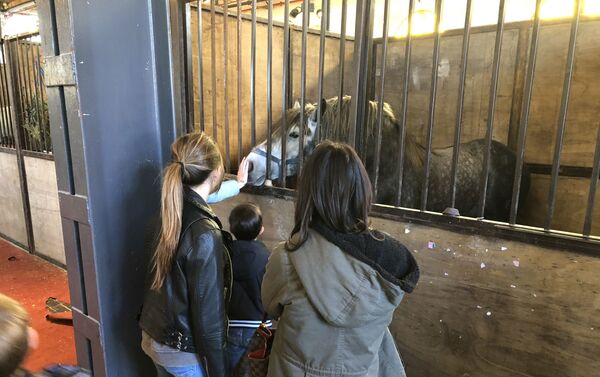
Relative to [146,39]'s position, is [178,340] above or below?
below

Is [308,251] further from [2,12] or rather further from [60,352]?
[2,12]

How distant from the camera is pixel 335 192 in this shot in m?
0.95

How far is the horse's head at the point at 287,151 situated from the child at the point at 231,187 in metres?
0.06

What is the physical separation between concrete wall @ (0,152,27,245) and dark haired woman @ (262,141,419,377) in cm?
411

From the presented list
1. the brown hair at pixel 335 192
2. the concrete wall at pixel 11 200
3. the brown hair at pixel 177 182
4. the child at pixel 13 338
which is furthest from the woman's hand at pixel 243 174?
the concrete wall at pixel 11 200

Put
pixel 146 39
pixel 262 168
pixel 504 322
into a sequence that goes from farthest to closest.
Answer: pixel 262 168 < pixel 146 39 < pixel 504 322

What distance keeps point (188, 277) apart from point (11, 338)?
551 mm

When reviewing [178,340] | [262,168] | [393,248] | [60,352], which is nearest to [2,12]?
[60,352]

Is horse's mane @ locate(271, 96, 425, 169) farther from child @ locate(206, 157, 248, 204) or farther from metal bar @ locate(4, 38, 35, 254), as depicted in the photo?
metal bar @ locate(4, 38, 35, 254)

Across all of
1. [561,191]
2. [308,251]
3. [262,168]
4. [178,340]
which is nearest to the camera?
[308,251]

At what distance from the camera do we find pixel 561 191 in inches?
101

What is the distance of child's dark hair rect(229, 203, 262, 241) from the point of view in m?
1.52

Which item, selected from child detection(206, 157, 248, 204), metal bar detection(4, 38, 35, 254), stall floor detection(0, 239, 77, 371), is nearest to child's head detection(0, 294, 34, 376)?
child detection(206, 157, 248, 204)

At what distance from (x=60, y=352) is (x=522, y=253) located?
8.02 ft
